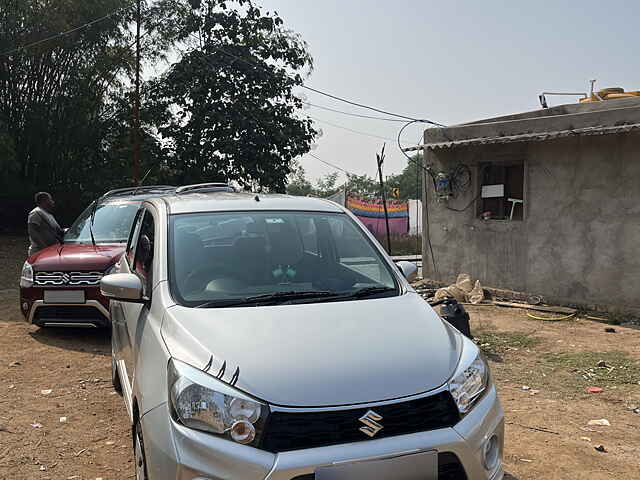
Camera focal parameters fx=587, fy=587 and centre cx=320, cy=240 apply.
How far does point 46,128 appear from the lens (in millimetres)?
17328

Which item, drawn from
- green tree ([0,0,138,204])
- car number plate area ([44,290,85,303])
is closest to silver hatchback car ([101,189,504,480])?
car number plate area ([44,290,85,303])

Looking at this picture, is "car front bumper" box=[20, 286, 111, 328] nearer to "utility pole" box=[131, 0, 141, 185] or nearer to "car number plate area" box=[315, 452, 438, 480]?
"car number plate area" box=[315, 452, 438, 480]

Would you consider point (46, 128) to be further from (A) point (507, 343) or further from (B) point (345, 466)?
(B) point (345, 466)

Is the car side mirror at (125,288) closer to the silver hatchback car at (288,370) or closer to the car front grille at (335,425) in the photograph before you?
the silver hatchback car at (288,370)

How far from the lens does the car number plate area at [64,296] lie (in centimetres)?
663

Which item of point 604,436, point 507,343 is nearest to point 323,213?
point 604,436

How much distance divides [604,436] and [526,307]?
204 inches

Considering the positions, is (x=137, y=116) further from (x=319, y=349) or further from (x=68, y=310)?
(x=319, y=349)

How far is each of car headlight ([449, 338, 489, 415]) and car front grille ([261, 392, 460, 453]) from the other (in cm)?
19

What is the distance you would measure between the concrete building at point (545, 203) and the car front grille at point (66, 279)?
6530 millimetres

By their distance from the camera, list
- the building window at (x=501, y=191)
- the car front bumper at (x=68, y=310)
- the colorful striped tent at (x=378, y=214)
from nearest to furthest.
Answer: the car front bumper at (x=68, y=310) < the building window at (x=501, y=191) < the colorful striped tent at (x=378, y=214)

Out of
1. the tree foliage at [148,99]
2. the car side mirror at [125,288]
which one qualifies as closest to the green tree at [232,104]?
the tree foliage at [148,99]

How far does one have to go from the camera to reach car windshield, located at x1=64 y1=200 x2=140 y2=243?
24.8ft

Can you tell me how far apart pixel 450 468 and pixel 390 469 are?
0.29m
